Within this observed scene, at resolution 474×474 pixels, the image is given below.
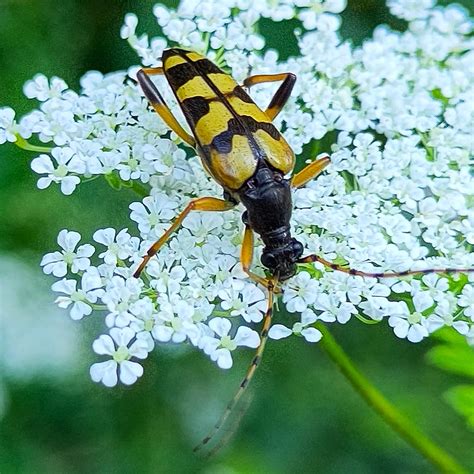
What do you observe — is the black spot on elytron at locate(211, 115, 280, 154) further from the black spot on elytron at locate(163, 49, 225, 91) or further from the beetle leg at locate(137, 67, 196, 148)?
the black spot on elytron at locate(163, 49, 225, 91)

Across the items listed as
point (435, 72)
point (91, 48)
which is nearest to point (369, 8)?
point (435, 72)

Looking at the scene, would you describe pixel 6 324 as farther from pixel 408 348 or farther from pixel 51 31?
pixel 408 348

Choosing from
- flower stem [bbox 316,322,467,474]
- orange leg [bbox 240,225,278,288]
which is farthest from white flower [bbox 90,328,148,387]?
flower stem [bbox 316,322,467,474]

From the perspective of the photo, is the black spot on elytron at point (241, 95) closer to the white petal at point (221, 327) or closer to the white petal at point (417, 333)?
the white petal at point (221, 327)

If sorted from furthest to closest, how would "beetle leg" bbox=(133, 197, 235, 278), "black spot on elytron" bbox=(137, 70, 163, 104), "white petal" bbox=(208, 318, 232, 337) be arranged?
"black spot on elytron" bbox=(137, 70, 163, 104) → "beetle leg" bbox=(133, 197, 235, 278) → "white petal" bbox=(208, 318, 232, 337)

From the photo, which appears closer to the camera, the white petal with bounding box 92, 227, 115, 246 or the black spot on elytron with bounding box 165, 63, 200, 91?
the white petal with bounding box 92, 227, 115, 246

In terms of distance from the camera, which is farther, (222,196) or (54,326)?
(54,326)

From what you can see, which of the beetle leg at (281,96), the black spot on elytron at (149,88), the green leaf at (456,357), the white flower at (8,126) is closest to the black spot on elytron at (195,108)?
the black spot on elytron at (149,88)
